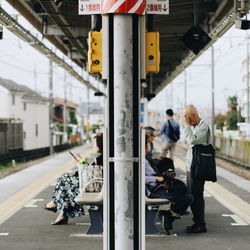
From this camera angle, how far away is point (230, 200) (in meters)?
11.7

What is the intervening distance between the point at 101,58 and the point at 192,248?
2.87 meters

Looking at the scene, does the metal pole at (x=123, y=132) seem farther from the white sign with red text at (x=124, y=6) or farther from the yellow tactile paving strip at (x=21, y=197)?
the yellow tactile paving strip at (x=21, y=197)

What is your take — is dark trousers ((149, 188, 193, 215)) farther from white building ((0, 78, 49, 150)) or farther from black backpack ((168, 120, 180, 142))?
white building ((0, 78, 49, 150))

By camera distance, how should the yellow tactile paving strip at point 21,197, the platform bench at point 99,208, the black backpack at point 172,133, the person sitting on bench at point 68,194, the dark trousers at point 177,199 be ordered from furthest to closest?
1. the black backpack at point 172,133
2. the yellow tactile paving strip at point 21,197
3. the person sitting on bench at point 68,194
4. the dark trousers at point 177,199
5. the platform bench at point 99,208

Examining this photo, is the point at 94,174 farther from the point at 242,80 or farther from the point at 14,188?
the point at 242,80

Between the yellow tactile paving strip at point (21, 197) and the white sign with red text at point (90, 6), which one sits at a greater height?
the white sign with red text at point (90, 6)

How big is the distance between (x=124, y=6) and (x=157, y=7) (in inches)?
17.4

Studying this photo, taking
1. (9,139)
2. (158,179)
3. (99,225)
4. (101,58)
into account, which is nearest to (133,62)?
(101,58)

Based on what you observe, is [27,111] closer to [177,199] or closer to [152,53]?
[177,199]

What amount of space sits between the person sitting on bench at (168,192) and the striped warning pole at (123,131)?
2.28m

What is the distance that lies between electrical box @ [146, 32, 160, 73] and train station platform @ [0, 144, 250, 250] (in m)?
2.58

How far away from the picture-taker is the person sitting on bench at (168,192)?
26.5ft

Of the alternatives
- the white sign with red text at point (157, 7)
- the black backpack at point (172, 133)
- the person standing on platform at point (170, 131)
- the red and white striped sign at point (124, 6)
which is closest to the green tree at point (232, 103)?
the person standing on platform at point (170, 131)

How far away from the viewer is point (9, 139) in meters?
44.3
